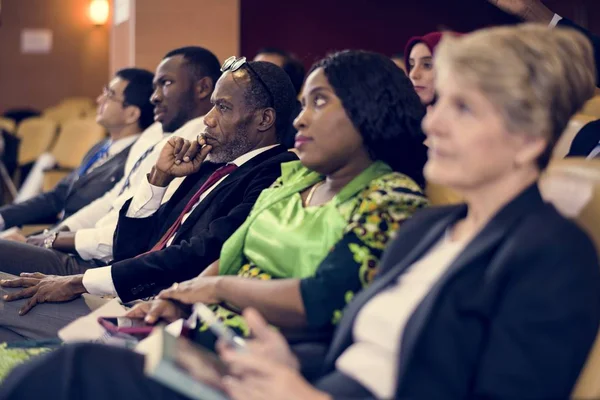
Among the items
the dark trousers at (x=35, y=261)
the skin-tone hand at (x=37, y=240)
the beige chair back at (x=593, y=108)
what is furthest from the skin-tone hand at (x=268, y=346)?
the skin-tone hand at (x=37, y=240)

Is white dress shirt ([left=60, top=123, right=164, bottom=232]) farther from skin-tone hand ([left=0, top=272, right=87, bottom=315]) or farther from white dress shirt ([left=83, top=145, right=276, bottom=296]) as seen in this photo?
skin-tone hand ([left=0, top=272, right=87, bottom=315])

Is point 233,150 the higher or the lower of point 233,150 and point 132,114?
the higher

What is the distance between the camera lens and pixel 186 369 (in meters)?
1.41

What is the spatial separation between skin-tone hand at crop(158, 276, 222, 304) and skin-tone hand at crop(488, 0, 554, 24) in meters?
1.12

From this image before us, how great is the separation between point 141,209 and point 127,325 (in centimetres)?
87

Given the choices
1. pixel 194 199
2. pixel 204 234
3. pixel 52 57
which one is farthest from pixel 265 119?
pixel 52 57

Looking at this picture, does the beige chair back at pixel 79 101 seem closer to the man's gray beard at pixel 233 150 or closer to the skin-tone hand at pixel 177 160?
the skin-tone hand at pixel 177 160

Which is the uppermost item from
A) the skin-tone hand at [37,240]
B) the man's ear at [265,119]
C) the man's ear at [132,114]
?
the man's ear at [265,119]

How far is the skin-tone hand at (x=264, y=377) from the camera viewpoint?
54.9 inches

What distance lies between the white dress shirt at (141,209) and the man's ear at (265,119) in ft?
0.22

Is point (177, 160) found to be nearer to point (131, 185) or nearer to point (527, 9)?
point (131, 185)

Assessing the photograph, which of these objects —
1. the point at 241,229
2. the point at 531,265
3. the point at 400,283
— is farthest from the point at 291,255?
the point at 531,265

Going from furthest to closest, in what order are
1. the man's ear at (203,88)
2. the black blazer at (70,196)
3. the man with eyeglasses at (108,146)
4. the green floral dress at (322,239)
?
the man with eyeglasses at (108,146), the black blazer at (70,196), the man's ear at (203,88), the green floral dress at (322,239)

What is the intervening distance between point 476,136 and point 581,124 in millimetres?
936
